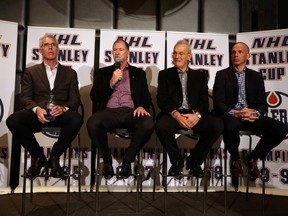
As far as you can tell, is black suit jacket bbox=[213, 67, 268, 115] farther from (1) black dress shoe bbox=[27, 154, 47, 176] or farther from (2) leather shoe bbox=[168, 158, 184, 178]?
(1) black dress shoe bbox=[27, 154, 47, 176]

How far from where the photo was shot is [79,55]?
11.9 feet

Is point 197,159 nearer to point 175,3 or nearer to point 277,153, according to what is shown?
point 277,153

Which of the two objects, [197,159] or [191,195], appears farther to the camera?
[191,195]

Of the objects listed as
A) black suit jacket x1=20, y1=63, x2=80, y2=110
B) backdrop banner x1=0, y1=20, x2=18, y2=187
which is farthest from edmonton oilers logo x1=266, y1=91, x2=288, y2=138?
backdrop banner x1=0, y1=20, x2=18, y2=187

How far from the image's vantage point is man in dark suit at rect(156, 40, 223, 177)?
8.78 feet

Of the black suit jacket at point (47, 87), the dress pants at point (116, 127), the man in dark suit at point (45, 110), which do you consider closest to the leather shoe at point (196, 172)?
the dress pants at point (116, 127)

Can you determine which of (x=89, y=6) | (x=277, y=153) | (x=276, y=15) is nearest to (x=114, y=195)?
(x=277, y=153)

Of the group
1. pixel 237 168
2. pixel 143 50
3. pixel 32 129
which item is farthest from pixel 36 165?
pixel 143 50

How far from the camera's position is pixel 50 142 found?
3.50 meters

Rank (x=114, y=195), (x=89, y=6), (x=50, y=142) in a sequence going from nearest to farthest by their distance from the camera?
1. (x=114, y=195)
2. (x=50, y=142)
3. (x=89, y=6)

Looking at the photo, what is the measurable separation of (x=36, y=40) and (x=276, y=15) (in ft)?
9.34

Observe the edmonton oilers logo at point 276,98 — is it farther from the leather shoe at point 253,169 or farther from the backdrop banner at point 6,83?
the backdrop banner at point 6,83

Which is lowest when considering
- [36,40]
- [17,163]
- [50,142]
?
[17,163]

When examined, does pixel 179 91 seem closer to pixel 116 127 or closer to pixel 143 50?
pixel 116 127
